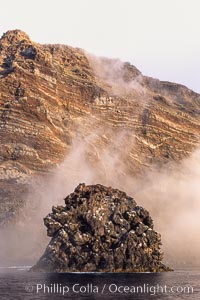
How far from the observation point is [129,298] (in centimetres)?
15050

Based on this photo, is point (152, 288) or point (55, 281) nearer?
point (152, 288)

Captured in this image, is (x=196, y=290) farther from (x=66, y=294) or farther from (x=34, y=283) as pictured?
(x=34, y=283)

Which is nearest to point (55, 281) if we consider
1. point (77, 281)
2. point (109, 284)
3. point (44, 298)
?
point (77, 281)

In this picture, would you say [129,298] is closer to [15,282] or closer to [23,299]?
[23,299]

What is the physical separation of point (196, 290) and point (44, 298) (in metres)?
56.8

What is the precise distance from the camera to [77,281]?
19825 cm

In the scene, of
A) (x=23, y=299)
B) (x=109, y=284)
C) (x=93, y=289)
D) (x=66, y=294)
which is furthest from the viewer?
(x=109, y=284)

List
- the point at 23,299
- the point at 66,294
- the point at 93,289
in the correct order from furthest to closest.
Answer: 1. the point at 93,289
2. the point at 66,294
3. the point at 23,299

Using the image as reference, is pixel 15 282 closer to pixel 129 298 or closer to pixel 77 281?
pixel 77 281

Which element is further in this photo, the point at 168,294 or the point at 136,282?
the point at 136,282

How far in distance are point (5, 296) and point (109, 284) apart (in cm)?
4919

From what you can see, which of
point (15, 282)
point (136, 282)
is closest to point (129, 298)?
point (136, 282)

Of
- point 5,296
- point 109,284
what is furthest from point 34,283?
point 5,296

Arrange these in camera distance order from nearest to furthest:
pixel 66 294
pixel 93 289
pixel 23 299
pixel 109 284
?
pixel 23 299, pixel 66 294, pixel 93 289, pixel 109 284
